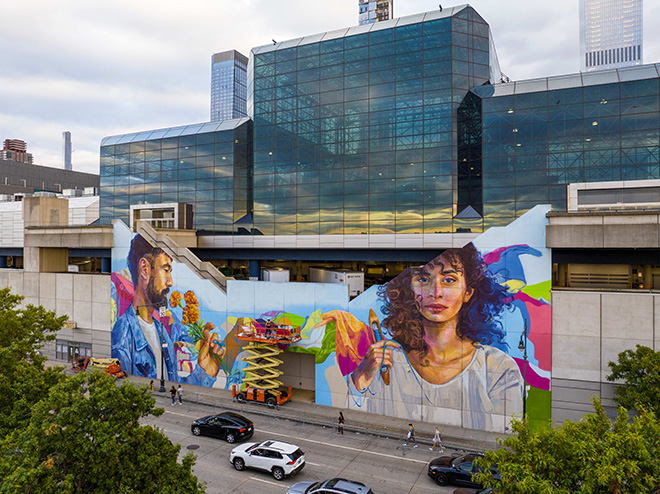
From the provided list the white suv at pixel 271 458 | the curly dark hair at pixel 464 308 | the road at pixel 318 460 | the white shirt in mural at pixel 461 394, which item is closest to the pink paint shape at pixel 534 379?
the white shirt in mural at pixel 461 394

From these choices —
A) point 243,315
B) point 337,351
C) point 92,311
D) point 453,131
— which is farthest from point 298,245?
point 92,311

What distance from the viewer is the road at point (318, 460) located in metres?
20.1

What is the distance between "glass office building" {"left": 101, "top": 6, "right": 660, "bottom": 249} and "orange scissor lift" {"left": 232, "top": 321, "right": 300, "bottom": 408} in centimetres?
1337

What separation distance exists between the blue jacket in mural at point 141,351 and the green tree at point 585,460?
27.6 metres

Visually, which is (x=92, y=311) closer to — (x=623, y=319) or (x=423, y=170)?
(x=423, y=170)

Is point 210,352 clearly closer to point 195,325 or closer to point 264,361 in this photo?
point 195,325

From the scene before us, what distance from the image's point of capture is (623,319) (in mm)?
23812

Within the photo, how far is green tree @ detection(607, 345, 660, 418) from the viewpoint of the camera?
19547 millimetres

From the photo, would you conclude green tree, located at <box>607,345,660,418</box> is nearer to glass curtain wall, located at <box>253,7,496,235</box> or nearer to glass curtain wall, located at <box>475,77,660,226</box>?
glass curtain wall, located at <box>475,77,660,226</box>

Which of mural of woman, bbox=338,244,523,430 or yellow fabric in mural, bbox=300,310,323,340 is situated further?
yellow fabric in mural, bbox=300,310,323,340

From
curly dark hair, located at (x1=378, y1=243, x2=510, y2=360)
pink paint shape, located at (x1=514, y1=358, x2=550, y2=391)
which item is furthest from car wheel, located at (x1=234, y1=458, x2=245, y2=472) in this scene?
pink paint shape, located at (x1=514, y1=358, x2=550, y2=391)

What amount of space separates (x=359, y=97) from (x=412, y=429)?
102ft

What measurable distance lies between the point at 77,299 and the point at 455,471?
128 ft

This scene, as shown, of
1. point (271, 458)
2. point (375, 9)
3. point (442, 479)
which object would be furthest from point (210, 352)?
point (375, 9)
